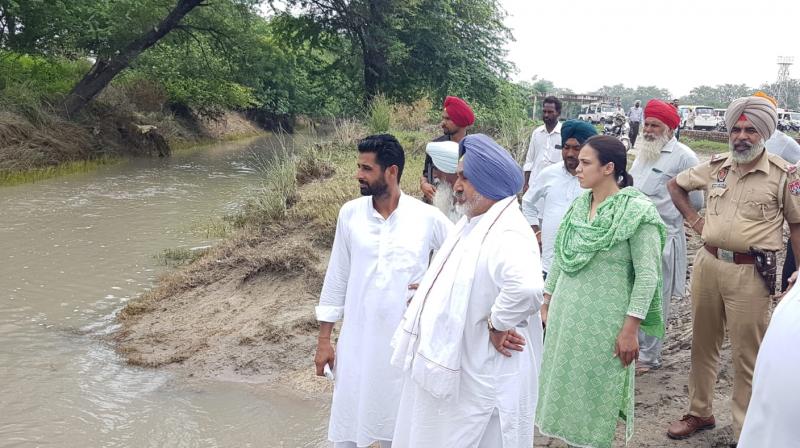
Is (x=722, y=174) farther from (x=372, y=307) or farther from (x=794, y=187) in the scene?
(x=372, y=307)

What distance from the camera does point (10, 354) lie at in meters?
6.17

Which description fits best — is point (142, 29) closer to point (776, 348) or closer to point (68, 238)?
point (68, 238)

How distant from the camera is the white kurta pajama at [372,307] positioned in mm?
3188

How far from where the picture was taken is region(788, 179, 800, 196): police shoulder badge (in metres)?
3.47

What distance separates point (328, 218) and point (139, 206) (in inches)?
269

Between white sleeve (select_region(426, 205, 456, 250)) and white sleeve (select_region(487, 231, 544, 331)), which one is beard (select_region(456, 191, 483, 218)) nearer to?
white sleeve (select_region(487, 231, 544, 331))

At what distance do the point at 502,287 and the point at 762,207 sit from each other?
1832mm

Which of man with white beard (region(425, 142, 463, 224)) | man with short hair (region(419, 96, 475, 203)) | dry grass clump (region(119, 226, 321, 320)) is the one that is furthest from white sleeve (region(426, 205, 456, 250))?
dry grass clump (region(119, 226, 321, 320))

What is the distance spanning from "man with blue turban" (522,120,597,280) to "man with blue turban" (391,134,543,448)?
6.46 ft

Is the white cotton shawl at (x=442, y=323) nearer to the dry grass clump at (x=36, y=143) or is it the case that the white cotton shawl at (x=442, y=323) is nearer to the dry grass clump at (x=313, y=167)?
the dry grass clump at (x=313, y=167)

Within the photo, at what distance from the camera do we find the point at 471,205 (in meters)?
2.71

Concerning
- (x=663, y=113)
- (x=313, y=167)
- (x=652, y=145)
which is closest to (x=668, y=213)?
(x=652, y=145)

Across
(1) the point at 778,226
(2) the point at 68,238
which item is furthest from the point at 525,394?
(2) the point at 68,238

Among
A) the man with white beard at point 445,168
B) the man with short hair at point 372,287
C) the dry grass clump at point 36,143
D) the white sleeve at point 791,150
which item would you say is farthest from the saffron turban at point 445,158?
the dry grass clump at point 36,143
